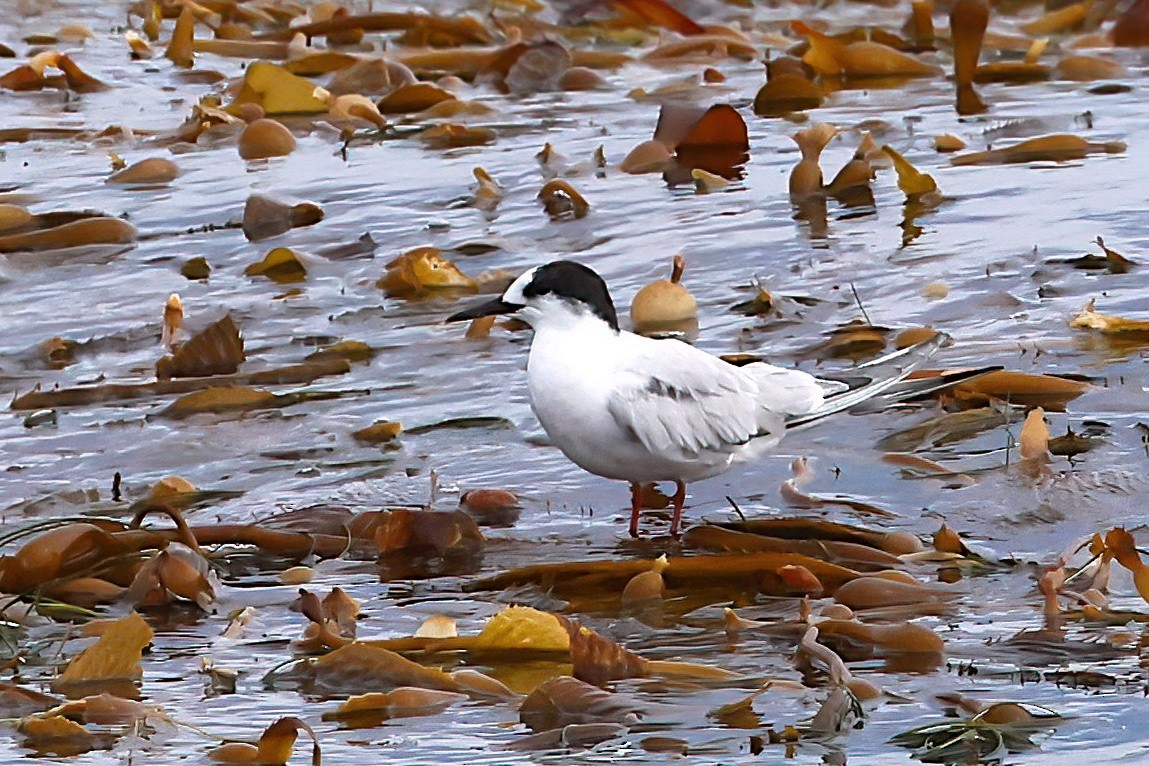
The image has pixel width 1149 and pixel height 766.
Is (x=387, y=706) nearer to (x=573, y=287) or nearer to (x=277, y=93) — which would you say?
(x=573, y=287)

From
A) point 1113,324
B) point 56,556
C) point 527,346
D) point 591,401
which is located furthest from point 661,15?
point 56,556

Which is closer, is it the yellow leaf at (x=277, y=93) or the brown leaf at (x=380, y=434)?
the brown leaf at (x=380, y=434)

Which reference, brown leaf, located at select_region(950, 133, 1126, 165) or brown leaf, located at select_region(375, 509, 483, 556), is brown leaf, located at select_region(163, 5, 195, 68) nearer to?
brown leaf, located at select_region(950, 133, 1126, 165)

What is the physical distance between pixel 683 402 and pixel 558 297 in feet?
1.44

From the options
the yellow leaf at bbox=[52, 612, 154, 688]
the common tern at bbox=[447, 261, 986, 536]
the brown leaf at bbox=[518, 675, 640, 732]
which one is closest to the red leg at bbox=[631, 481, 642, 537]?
the common tern at bbox=[447, 261, 986, 536]

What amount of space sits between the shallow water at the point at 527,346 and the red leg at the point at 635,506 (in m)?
0.05

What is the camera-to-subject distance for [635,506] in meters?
4.76

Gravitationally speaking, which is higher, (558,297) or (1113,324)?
(558,297)

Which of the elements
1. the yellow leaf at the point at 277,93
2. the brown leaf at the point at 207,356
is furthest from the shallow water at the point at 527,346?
the yellow leaf at the point at 277,93

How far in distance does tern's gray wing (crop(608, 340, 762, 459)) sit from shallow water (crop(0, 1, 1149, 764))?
24cm

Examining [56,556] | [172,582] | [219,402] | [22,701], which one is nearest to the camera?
[22,701]

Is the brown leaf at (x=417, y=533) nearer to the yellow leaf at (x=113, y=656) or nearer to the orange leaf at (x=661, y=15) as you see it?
the yellow leaf at (x=113, y=656)

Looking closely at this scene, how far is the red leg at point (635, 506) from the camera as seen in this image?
15.4 feet

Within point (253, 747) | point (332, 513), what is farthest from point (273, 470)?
point (253, 747)
